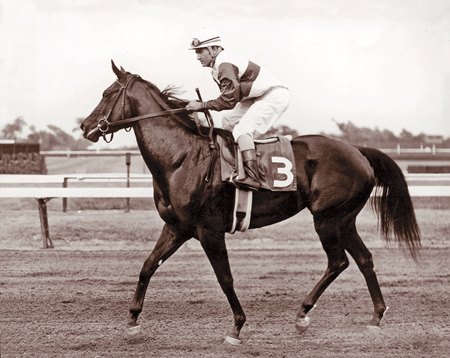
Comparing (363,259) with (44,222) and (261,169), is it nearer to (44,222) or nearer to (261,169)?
(261,169)

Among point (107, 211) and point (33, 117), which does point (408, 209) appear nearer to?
point (107, 211)

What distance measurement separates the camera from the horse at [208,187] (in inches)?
184

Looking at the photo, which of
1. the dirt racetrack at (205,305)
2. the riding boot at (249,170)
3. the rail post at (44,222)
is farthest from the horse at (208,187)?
the rail post at (44,222)

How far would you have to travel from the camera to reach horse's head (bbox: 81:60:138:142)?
4.82 m

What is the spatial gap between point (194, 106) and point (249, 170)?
61 centimetres

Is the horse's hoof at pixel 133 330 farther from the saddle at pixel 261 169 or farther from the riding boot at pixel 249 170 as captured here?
the riding boot at pixel 249 170

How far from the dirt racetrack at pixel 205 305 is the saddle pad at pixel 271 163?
1.06 metres

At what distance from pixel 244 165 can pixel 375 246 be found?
5.01m

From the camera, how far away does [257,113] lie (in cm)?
495

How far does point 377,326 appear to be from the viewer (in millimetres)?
4949

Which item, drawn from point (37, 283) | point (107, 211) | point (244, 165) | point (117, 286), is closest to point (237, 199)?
point (244, 165)

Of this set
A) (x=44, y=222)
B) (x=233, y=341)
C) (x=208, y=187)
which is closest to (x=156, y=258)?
(x=208, y=187)

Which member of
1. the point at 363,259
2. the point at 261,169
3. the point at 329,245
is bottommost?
the point at 363,259

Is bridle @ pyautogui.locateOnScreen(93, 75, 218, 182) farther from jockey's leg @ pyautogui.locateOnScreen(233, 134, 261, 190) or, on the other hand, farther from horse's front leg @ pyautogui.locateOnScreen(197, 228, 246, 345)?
horse's front leg @ pyautogui.locateOnScreen(197, 228, 246, 345)
